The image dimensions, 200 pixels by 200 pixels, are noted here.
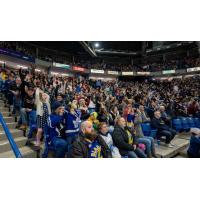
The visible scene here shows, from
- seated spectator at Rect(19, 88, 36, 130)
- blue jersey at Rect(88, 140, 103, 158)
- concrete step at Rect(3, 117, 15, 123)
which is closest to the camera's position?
blue jersey at Rect(88, 140, 103, 158)

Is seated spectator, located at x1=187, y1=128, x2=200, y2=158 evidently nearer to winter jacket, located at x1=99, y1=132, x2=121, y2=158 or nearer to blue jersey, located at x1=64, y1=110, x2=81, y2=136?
winter jacket, located at x1=99, y1=132, x2=121, y2=158

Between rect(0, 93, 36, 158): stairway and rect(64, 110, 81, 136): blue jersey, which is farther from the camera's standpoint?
rect(64, 110, 81, 136): blue jersey

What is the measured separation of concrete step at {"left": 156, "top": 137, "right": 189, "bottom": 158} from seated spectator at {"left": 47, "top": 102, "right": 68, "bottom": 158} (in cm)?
196

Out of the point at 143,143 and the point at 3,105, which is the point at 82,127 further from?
the point at 3,105

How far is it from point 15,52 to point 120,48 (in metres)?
11.6

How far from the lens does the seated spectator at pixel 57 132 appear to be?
2854 mm

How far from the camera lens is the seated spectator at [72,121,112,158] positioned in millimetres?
2408

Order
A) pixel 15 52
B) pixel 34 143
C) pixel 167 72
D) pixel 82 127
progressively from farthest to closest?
pixel 167 72
pixel 15 52
pixel 34 143
pixel 82 127

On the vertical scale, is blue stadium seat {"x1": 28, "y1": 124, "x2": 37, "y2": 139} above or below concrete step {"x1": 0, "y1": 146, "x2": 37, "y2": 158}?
above

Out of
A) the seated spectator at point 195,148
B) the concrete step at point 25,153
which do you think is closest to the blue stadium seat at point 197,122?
the seated spectator at point 195,148

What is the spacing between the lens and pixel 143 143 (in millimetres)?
3543

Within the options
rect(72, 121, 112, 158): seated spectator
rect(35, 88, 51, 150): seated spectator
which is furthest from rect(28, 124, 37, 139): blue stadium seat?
rect(72, 121, 112, 158): seated spectator
